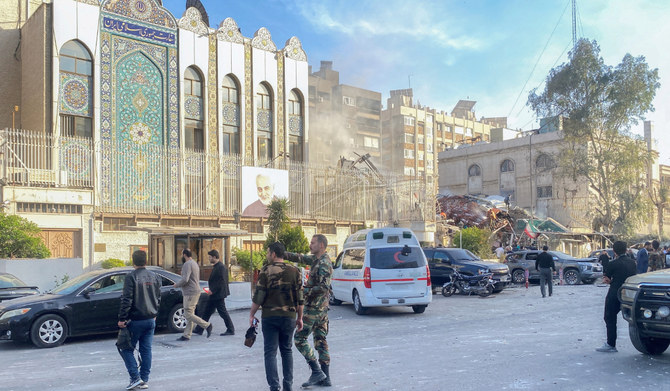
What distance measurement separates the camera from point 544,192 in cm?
5478

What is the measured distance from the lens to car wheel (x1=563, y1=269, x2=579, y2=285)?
26453 millimetres

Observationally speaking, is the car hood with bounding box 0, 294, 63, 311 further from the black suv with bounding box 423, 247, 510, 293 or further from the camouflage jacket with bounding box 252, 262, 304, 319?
the black suv with bounding box 423, 247, 510, 293

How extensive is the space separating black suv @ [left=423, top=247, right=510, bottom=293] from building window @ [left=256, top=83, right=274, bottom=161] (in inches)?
568

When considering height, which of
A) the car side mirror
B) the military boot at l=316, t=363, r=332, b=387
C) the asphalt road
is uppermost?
the car side mirror

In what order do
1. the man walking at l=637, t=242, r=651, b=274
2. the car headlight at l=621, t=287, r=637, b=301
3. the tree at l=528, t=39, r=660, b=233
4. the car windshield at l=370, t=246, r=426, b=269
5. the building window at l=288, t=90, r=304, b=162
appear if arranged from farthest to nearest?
the tree at l=528, t=39, r=660, b=233
the building window at l=288, t=90, r=304, b=162
the man walking at l=637, t=242, r=651, b=274
the car windshield at l=370, t=246, r=426, b=269
the car headlight at l=621, t=287, r=637, b=301

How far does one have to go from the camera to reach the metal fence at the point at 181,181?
71.9ft

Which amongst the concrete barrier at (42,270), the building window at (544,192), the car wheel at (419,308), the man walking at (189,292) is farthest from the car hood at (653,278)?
the building window at (544,192)

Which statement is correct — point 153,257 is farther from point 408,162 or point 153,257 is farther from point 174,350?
point 408,162

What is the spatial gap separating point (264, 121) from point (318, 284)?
27.0m

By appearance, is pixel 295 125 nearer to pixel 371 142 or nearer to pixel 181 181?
pixel 181 181

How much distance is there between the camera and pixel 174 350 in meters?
10.8

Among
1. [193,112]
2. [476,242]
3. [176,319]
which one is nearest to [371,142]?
[476,242]

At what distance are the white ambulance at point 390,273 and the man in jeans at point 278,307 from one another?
8.38 m

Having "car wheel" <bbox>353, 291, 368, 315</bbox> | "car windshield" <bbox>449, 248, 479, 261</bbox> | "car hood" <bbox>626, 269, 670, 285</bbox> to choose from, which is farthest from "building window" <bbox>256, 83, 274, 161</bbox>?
"car hood" <bbox>626, 269, 670, 285</bbox>
